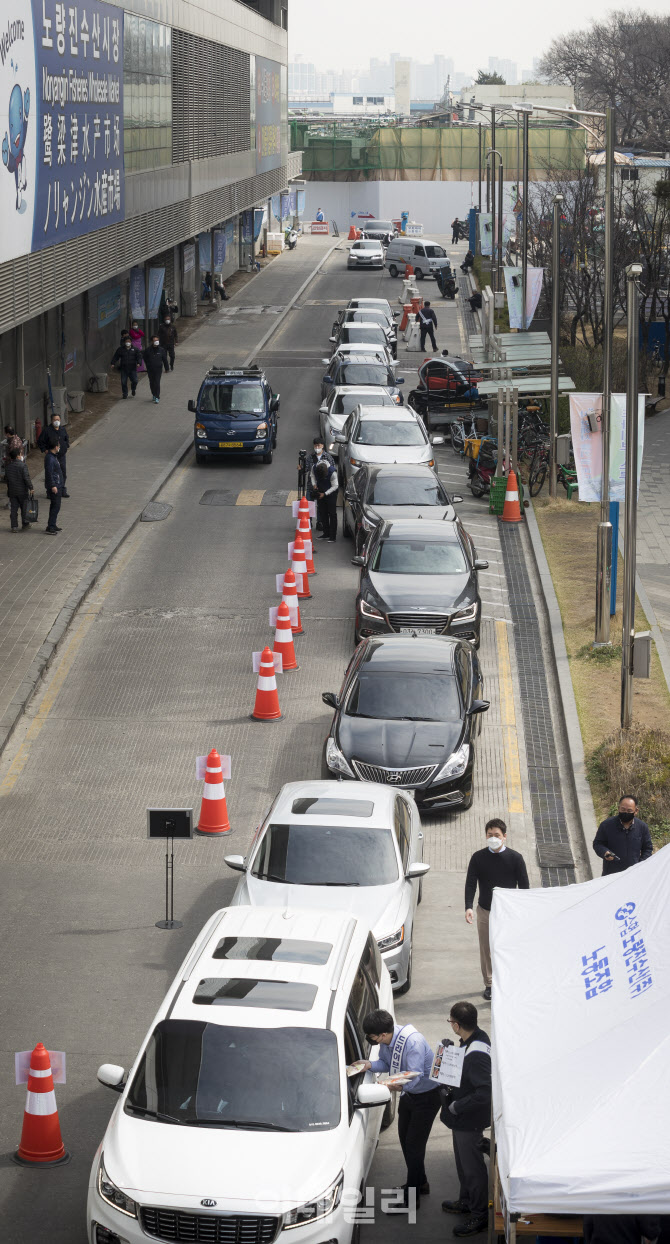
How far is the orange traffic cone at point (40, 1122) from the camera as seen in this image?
9266mm

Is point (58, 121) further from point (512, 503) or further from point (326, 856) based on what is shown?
point (326, 856)

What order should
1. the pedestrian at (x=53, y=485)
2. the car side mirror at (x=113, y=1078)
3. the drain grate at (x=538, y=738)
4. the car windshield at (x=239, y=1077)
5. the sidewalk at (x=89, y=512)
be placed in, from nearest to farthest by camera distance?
1. the car windshield at (x=239, y=1077)
2. the car side mirror at (x=113, y=1078)
3. the drain grate at (x=538, y=738)
4. the sidewalk at (x=89, y=512)
5. the pedestrian at (x=53, y=485)

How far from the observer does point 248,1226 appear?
25.0ft

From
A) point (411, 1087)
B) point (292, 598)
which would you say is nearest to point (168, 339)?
point (292, 598)

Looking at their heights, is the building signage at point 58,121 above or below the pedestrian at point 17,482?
above

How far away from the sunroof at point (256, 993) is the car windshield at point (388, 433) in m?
21.2

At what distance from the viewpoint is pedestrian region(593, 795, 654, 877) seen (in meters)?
12.1

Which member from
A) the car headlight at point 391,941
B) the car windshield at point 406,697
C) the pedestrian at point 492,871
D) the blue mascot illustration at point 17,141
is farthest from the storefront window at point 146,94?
the car headlight at point 391,941

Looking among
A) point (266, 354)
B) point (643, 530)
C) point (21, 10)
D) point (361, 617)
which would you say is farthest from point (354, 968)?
point (266, 354)

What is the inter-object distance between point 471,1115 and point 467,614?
1191 cm

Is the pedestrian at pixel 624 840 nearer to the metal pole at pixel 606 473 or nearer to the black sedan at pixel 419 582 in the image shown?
the black sedan at pixel 419 582

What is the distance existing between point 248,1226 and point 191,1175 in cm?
39

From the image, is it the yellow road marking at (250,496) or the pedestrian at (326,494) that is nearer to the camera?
the pedestrian at (326,494)

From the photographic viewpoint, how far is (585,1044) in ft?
24.7
